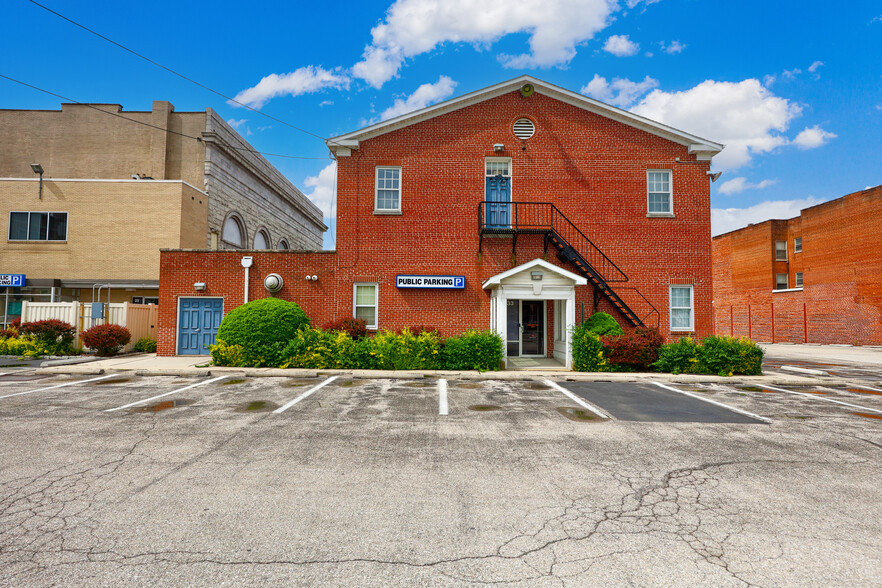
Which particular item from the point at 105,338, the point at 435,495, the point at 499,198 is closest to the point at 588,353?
the point at 499,198

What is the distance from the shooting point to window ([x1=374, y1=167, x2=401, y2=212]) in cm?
1720

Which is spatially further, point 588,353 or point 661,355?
point 588,353

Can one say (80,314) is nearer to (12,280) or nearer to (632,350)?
(12,280)

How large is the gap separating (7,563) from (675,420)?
8.59m

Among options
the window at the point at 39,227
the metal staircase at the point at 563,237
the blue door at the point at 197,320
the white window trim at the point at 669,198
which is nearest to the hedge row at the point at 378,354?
the blue door at the point at 197,320

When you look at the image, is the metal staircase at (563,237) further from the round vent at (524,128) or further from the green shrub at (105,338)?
the green shrub at (105,338)

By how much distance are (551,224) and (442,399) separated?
9093 millimetres

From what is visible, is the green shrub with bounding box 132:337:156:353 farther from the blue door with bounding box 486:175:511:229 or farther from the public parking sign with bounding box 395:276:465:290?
the blue door with bounding box 486:175:511:229

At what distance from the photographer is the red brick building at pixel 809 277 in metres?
30.9

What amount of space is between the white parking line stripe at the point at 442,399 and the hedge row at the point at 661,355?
15.7ft

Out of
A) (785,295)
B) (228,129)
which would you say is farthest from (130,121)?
(785,295)

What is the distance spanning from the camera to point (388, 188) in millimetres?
17219

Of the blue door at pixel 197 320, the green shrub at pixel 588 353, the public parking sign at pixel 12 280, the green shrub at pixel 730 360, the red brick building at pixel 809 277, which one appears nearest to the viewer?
the green shrub at pixel 730 360

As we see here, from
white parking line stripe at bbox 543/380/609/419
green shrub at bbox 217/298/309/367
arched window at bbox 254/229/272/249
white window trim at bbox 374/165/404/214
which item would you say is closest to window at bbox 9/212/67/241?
arched window at bbox 254/229/272/249
